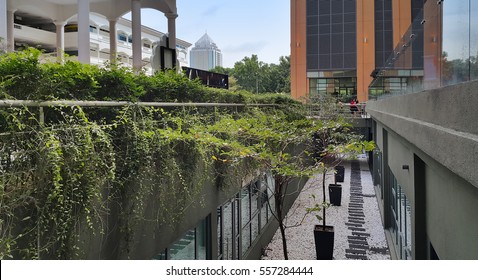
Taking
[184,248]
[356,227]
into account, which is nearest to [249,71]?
[356,227]

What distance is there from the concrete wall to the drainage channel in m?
5.88

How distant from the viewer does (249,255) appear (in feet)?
35.0

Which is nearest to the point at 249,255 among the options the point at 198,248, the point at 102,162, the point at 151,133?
the point at 198,248

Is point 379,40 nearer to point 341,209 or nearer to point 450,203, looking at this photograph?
point 341,209

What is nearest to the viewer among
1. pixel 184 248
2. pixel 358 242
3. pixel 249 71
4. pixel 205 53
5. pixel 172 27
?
pixel 184 248

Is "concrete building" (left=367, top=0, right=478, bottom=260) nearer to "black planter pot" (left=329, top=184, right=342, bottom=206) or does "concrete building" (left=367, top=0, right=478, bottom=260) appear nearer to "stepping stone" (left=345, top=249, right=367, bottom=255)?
"stepping stone" (left=345, top=249, right=367, bottom=255)

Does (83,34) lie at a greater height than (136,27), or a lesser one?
lesser

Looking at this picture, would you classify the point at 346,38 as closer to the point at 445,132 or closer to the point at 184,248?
the point at 184,248

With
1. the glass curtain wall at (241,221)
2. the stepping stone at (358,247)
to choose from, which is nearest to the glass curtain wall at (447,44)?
the glass curtain wall at (241,221)

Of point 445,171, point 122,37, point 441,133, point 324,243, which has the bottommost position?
point 324,243

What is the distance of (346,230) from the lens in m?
14.0

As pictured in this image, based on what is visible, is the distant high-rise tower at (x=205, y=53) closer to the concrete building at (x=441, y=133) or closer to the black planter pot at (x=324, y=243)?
the black planter pot at (x=324, y=243)

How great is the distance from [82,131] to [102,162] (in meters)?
0.33

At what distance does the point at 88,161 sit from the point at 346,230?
39.2 ft
